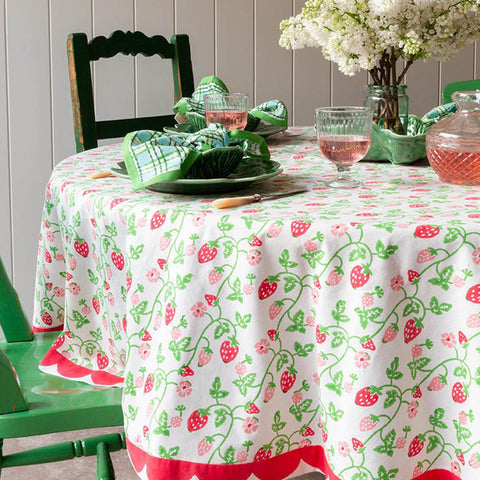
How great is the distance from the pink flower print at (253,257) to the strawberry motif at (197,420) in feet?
0.65

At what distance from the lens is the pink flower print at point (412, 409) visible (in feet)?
3.11

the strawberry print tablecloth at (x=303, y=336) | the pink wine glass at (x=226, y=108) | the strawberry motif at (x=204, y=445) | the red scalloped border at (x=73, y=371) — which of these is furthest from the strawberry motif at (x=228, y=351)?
the pink wine glass at (x=226, y=108)

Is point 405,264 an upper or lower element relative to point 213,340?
upper

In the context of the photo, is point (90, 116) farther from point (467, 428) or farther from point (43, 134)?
point (467, 428)

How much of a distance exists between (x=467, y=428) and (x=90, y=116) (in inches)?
54.9

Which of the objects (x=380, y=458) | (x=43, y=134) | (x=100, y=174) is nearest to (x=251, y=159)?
(x=100, y=174)

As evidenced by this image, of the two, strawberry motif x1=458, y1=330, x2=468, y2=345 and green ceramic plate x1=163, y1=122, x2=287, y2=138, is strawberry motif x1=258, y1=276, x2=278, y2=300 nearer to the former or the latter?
strawberry motif x1=458, y1=330, x2=468, y2=345

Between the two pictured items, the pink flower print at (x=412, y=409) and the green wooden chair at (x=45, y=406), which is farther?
the green wooden chair at (x=45, y=406)

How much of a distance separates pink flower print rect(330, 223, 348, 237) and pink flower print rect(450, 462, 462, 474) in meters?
0.31

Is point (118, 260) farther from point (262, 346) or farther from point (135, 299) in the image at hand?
point (262, 346)

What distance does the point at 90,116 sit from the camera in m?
2.04

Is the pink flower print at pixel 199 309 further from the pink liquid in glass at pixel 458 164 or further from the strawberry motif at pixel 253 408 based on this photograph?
the pink liquid in glass at pixel 458 164

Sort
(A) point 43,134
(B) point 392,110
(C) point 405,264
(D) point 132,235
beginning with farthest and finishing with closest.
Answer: (A) point 43,134 → (B) point 392,110 → (D) point 132,235 → (C) point 405,264

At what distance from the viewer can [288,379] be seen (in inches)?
39.3
